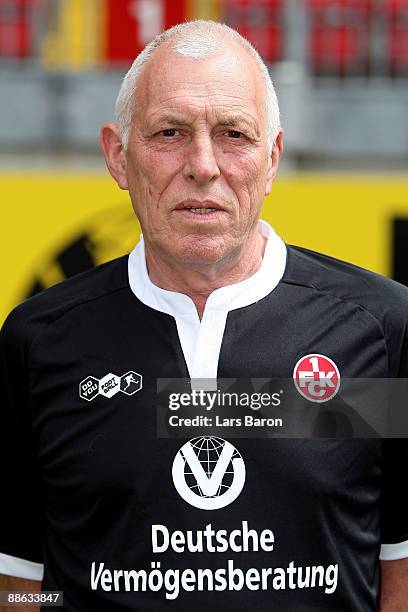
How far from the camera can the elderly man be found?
6.85 feet

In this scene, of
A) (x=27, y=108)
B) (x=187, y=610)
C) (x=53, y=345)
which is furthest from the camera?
(x=27, y=108)

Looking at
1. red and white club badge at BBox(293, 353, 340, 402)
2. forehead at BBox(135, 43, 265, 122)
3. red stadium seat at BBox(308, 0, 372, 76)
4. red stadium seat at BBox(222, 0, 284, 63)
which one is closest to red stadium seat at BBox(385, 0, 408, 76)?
red stadium seat at BBox(308, 0, 372, 76)

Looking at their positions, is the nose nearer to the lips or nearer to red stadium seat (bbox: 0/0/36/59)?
the lips

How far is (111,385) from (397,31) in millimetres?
7055

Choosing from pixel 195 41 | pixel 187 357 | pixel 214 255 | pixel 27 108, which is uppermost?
pixel 195 41

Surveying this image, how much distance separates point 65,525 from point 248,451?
0.38 metres

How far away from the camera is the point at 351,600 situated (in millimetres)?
2102

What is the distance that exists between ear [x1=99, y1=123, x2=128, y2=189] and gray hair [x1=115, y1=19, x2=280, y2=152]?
0.17 feet

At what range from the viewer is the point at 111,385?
85.9 inches

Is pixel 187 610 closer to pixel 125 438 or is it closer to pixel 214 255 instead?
pixel 125 438

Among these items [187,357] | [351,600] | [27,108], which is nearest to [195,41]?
[187,357]

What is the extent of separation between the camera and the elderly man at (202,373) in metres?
2.09

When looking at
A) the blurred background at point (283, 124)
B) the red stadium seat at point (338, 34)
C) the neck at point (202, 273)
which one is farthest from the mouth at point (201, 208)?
the red stadium seat at point (338, 34)

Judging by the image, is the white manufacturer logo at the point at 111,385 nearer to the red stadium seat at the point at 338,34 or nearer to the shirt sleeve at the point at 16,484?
the shirt sleeve at the point at 16,484
